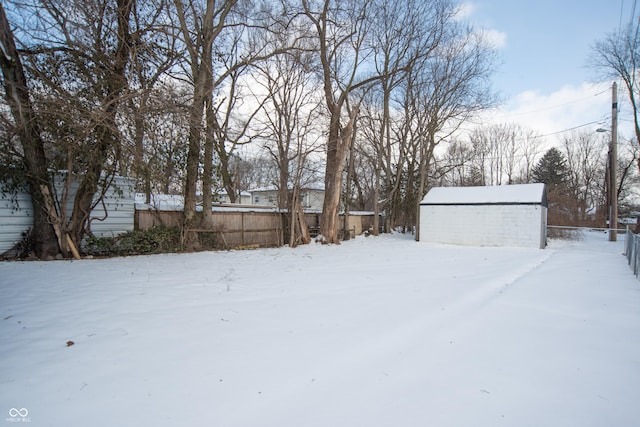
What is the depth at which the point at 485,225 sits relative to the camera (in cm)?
1341

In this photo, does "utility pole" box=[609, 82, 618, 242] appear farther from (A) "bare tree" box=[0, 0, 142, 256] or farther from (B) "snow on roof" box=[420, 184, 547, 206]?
(A) "bare tree" box=[0, 0, 142, 256]

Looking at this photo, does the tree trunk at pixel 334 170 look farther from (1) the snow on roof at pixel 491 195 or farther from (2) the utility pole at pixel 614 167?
(2) the utility pole at pixel 614 167

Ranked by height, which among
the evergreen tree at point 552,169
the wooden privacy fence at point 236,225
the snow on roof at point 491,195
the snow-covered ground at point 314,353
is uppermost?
the evergreen tree at point 552,169

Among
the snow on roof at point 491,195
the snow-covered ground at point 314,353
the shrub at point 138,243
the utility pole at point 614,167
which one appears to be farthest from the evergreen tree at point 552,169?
the shrub at point 138,243

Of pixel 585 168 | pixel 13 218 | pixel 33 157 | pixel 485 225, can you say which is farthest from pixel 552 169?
pixel 13 218

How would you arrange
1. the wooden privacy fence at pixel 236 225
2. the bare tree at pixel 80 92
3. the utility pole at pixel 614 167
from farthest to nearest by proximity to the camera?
the utility pole at pixel 614 167
the wooden privacy fence at pixel 236 225
the bare tree at pixel 80 92

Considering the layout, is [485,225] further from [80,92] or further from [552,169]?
[552,169]

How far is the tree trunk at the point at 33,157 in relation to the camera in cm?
652

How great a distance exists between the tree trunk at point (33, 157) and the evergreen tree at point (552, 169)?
37872 millimetres

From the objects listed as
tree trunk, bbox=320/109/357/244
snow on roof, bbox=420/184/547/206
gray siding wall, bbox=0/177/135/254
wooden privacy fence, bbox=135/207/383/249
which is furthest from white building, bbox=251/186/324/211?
gray siding wall, bbox=0/177/135/254

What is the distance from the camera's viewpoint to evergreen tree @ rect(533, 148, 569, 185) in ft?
105

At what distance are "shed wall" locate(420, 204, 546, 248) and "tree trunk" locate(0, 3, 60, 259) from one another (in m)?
13.6

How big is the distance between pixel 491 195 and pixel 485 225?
1.41m

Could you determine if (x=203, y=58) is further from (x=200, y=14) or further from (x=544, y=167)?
(x=544, y=167)
